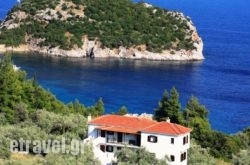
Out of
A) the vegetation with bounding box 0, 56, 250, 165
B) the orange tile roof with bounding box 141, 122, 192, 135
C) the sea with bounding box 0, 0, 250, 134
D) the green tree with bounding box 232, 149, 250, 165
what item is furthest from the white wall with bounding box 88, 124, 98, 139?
the sea with bounding box 0, 0, 250, 134

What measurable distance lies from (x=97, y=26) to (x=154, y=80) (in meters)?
29.7

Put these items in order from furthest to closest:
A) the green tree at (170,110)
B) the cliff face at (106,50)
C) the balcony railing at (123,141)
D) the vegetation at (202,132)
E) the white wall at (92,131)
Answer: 1. the cliff face at (106,50)
2. the green tree at (170,110)
3. the vegetation at (202,132)
4. the white wall at (92,131)
5. the balcony railing at (123,141)

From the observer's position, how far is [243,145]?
1781 inches

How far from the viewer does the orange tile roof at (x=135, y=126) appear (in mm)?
34438

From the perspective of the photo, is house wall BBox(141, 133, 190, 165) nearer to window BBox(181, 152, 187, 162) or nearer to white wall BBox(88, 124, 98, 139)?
window BBox(181, 152, 187, 162)

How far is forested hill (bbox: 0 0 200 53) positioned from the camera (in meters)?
110

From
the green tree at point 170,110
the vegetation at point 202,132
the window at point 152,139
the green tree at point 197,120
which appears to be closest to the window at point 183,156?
the window at point 152,139

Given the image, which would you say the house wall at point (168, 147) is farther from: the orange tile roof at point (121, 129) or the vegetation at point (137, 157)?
the vegetation at point (137, 157)

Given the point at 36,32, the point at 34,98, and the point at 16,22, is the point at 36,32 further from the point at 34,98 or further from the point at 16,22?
the point at 34,98

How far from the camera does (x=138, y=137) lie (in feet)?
115

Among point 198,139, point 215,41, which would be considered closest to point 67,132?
point 198,139

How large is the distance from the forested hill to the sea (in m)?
5.35

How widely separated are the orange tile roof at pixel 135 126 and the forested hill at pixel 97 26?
232ft

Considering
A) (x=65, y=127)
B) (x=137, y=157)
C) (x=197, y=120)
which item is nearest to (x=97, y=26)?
(x=197, y=120)
